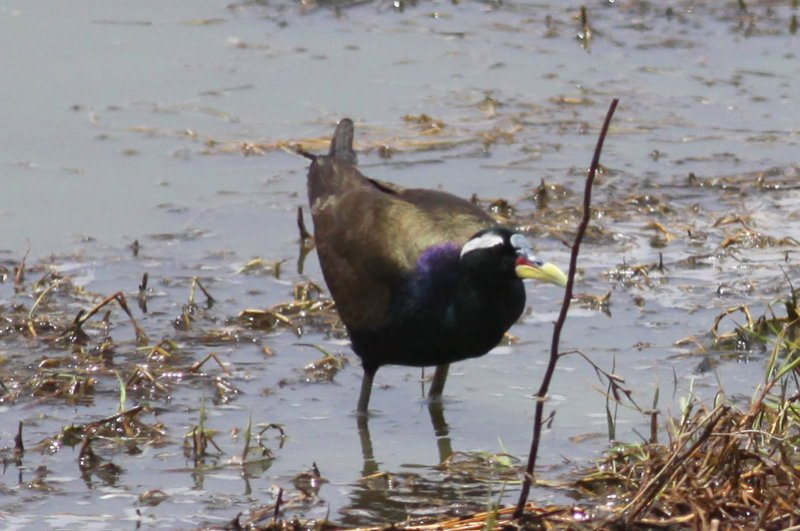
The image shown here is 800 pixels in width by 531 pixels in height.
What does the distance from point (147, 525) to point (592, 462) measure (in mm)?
1505

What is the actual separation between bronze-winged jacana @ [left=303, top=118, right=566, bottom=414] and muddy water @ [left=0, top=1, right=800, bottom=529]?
30 cm

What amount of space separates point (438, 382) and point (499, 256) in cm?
74

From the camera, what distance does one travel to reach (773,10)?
12.6 m

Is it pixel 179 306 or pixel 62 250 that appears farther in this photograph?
pixel 62 250

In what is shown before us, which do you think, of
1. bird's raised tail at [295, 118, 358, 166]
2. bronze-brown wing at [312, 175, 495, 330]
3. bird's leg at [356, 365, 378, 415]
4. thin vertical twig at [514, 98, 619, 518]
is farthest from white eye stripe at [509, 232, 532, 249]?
bird's raised tail at [295, 118, 358, 166]

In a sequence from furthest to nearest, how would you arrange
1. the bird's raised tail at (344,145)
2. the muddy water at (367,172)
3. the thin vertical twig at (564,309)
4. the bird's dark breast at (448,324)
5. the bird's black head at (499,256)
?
the bird's raised tail at (344,145) < the bird's dark breast at (448,324) < the bird's black head at (499,256) < the muddy water at (367,172) < the thin vertical twig at (564,309)

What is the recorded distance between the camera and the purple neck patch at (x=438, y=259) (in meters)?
6.41

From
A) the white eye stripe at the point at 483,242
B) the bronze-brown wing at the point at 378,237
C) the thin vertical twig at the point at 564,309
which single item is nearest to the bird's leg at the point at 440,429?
the bronze-brown wing at the point at 378,237

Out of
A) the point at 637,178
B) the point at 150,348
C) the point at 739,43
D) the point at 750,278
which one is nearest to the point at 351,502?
the point at 150,348

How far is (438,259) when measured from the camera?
6426mm

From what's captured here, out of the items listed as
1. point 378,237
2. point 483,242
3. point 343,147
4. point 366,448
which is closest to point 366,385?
point 366,448

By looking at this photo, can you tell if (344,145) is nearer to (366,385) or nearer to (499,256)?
(366,385)

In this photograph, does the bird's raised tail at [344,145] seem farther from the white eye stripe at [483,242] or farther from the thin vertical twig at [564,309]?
the thin vertical twig at [564,309]

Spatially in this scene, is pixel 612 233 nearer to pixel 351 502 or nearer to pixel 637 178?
pixel 637 178
